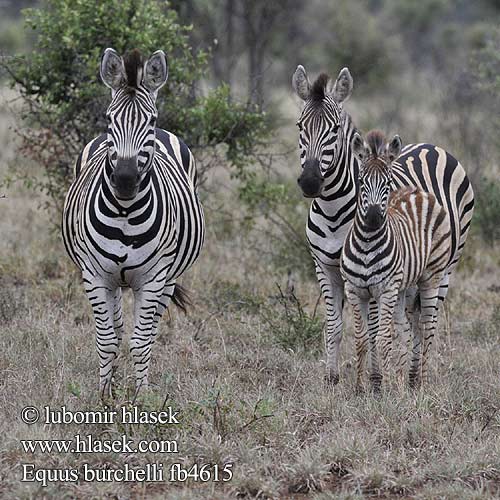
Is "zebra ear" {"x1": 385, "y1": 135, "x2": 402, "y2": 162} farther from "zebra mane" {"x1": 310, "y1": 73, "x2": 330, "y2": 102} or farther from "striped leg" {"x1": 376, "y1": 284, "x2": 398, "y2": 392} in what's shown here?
"striped leg" {"x1": 376, "y1": 284, "x2": 398, "y2": 392}

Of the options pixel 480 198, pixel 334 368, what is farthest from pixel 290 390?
pixel 480 198

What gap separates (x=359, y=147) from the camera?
6238 millimetres

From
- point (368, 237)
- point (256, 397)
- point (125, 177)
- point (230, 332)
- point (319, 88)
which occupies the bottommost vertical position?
point (256, 397)

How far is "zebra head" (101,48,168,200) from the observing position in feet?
18.1

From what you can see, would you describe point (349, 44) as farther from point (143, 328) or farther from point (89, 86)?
point (143, 328)

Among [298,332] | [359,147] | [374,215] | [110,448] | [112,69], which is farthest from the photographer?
[298,332]

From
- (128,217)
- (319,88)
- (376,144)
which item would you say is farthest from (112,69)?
(376,144)

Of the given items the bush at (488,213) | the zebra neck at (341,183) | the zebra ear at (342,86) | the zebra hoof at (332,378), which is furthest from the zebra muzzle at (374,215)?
the bush at (488,213)

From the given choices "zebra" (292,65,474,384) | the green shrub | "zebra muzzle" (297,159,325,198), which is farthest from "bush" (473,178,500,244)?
"zebra muzzle" (297,159,325,198)

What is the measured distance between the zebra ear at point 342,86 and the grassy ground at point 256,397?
80.6 inches

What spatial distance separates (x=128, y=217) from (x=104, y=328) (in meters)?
0.84

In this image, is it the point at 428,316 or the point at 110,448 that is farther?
the point at 428,316

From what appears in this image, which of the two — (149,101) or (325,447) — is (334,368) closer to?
(325,447)

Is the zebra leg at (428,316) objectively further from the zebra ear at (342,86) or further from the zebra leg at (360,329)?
the zebra ear at (342,86)
